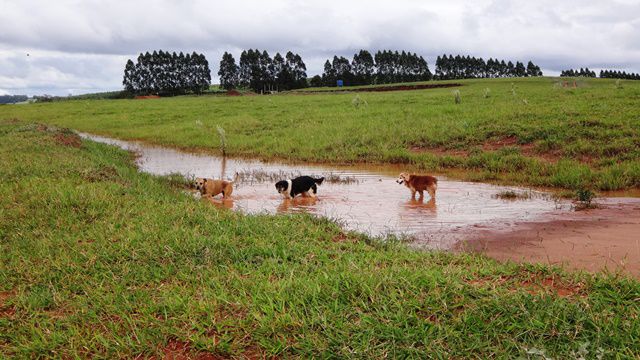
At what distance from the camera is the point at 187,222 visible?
21.5 ft

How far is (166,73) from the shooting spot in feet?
306

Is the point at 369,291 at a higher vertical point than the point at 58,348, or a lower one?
higher

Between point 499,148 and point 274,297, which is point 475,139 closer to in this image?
point 499,148

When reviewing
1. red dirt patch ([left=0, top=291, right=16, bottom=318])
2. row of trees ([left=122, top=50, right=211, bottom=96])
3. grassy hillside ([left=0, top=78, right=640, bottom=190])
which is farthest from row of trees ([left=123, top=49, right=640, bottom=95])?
red dirt patch ([left=0, top=291, right=16, bottom=318])

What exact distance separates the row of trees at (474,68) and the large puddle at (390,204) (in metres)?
95.8

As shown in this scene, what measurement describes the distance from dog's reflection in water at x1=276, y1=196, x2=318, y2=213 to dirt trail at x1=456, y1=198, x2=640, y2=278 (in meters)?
3.44

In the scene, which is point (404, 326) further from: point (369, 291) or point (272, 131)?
point (272, 131)

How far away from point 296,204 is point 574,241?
5.02 metres

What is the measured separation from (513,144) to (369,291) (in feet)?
41.3

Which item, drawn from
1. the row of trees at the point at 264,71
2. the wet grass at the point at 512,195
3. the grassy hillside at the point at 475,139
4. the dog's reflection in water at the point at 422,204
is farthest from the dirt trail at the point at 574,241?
the row of trees at the point at 264,71

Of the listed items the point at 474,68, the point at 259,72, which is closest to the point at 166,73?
the point at 259,72

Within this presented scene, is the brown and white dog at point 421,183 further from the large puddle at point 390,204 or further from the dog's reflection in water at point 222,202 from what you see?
the dog's reflection in water at point 222,202

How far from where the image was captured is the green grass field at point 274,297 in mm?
3627

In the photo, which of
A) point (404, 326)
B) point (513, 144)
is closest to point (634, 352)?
point (404, 326)
